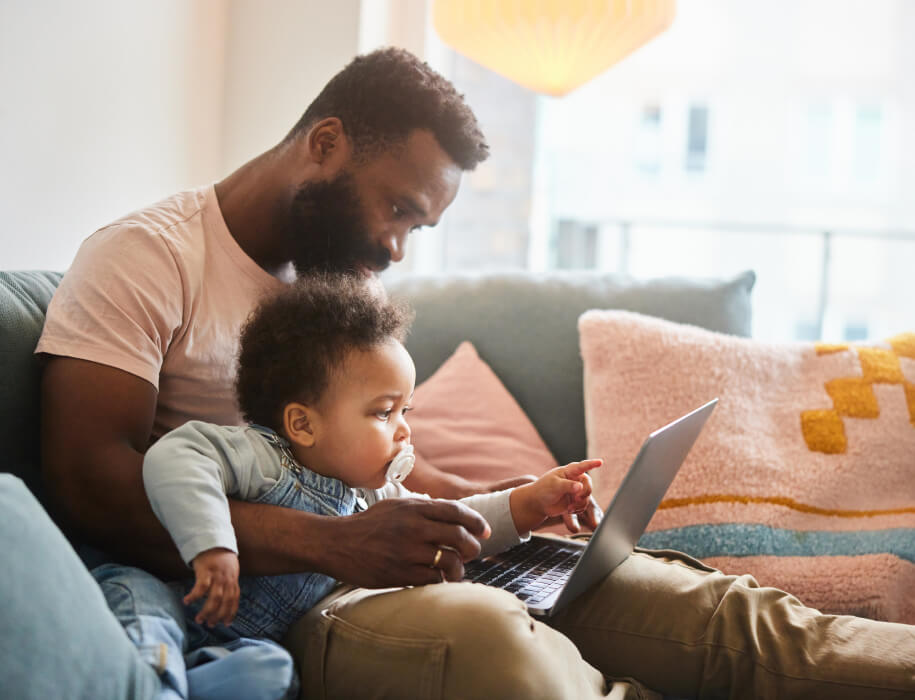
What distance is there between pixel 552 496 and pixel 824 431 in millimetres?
723

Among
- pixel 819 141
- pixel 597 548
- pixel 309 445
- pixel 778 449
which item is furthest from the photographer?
pixel 819 141

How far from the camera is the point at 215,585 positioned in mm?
883

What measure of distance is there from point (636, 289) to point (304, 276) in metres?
0.83

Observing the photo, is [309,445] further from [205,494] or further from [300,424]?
[205,494]

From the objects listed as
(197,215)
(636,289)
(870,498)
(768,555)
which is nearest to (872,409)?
(870,498)

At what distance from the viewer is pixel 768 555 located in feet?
5.02

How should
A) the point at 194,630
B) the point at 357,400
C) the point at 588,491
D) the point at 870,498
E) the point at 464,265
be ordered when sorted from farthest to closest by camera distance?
the point at 464,265 < the point at 870,498 < the point at 588,491 < the point at 357,400 < the point at 194,630

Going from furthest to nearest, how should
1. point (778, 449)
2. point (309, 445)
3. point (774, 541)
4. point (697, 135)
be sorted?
point (697, 135) → point (778, 449) → point (774, 541) → point (309, 445)

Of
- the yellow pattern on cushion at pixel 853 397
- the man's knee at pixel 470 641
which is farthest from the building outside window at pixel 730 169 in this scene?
Answer: the man's knee at pixel 470 641

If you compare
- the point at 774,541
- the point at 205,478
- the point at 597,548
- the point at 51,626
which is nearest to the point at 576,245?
the point at 774,541

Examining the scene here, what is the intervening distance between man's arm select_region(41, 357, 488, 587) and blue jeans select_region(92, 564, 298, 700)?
0.30 feet

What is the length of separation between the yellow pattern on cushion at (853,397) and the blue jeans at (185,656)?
118 centimetres

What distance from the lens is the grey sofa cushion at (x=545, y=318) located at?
1.84m

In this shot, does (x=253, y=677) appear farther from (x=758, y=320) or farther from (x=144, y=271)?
(x=758, y=320)
